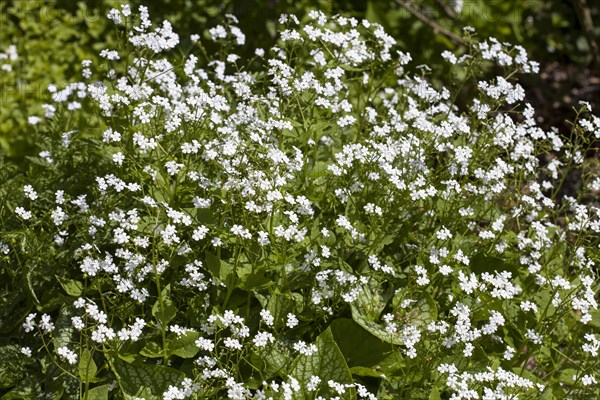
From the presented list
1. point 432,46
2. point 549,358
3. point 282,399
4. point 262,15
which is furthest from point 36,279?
point 432,46

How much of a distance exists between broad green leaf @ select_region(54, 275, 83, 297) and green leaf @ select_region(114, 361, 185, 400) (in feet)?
1.49

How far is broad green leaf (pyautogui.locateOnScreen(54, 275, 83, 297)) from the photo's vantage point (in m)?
3.88

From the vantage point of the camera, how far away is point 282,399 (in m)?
3.40

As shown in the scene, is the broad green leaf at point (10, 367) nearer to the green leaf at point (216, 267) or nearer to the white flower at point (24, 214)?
the white flower at point (24, 214)

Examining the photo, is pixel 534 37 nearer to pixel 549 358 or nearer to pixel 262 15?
pixel 262 15

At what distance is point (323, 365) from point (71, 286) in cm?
124

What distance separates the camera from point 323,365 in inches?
146

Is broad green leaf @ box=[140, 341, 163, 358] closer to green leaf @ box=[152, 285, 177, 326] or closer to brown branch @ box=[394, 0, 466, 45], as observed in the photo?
green leaf @ box=[152, 285, 177, 326]

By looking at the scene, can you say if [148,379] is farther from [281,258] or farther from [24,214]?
[24,214]

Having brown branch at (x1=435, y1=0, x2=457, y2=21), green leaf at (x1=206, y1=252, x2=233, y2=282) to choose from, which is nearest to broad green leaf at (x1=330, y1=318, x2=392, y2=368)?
green leaf at (x1=206, y1=252, x2=233, y2=282)

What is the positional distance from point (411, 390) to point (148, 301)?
1327 mm

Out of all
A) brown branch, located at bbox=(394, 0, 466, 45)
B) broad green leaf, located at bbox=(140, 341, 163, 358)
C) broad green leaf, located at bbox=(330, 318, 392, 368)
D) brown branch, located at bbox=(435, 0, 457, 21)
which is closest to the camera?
broad green leaf, located at bbox=(140, 341, 163, 358)

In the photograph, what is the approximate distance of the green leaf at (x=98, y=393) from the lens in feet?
11.7

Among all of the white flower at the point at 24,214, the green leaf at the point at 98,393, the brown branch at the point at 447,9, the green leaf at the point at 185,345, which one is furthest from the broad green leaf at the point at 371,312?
the brown branch at the point at 447,9
